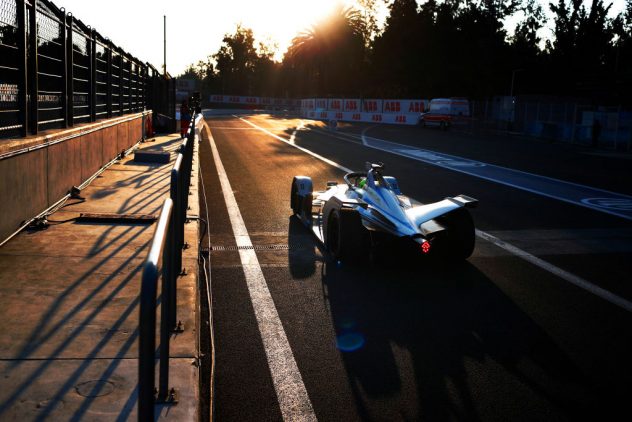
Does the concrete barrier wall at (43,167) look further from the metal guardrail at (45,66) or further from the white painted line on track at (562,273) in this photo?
the white painted line on track at (562,273)

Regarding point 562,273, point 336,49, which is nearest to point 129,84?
point 562,273

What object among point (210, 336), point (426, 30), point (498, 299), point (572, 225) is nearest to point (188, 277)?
point (210, 336)

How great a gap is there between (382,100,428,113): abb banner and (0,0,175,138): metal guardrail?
43981mm

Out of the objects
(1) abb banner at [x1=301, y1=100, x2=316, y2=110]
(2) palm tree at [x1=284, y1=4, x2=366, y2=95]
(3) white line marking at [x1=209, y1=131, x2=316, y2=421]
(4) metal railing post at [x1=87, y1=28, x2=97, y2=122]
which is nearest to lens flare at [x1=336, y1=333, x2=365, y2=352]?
(3) white line marking at [x1=209, y1=131, x2=316, y2=421]

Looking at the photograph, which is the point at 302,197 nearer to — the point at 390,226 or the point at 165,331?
the point at 390,226

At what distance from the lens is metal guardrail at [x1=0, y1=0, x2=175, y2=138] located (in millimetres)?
8203

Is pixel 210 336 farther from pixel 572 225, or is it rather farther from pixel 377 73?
pixel 377 73

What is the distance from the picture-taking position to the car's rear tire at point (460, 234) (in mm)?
8047

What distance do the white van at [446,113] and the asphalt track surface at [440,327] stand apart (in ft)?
121

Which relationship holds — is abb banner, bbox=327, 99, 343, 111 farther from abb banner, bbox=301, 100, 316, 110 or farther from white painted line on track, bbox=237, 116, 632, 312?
white painted line on track, bbox=237, 116, 632, 312

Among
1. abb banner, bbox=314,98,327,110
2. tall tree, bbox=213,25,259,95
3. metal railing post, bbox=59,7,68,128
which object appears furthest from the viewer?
tall tree, bbox=213,25,259,95

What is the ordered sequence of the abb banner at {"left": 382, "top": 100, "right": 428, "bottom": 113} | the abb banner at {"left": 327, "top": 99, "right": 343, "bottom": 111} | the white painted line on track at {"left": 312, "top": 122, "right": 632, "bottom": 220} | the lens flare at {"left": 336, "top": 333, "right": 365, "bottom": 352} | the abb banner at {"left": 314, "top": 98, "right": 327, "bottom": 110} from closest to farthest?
the lens flare at {"left": 336, "top": 333, "right": 365, "bottom": 352}
the white painted line on track at {"left": 312, "top": 122, "right": 632, "bottom": 220}
the abb banner at {"left": 382, "top": 100, "right": 428, "bottom": 113}
the abb banner at {"left": 327, "top": 99, "right": 343, "bottom": 111}
the abb banner at {"left": 314, "top": 98, "right": 327, "bottom": 110}

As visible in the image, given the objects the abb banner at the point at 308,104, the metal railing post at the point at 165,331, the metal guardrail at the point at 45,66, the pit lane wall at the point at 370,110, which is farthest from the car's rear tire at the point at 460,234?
the abb banner at the point at 308,104

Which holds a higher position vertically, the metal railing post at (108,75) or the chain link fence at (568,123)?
the metal railing post at (108,75)
